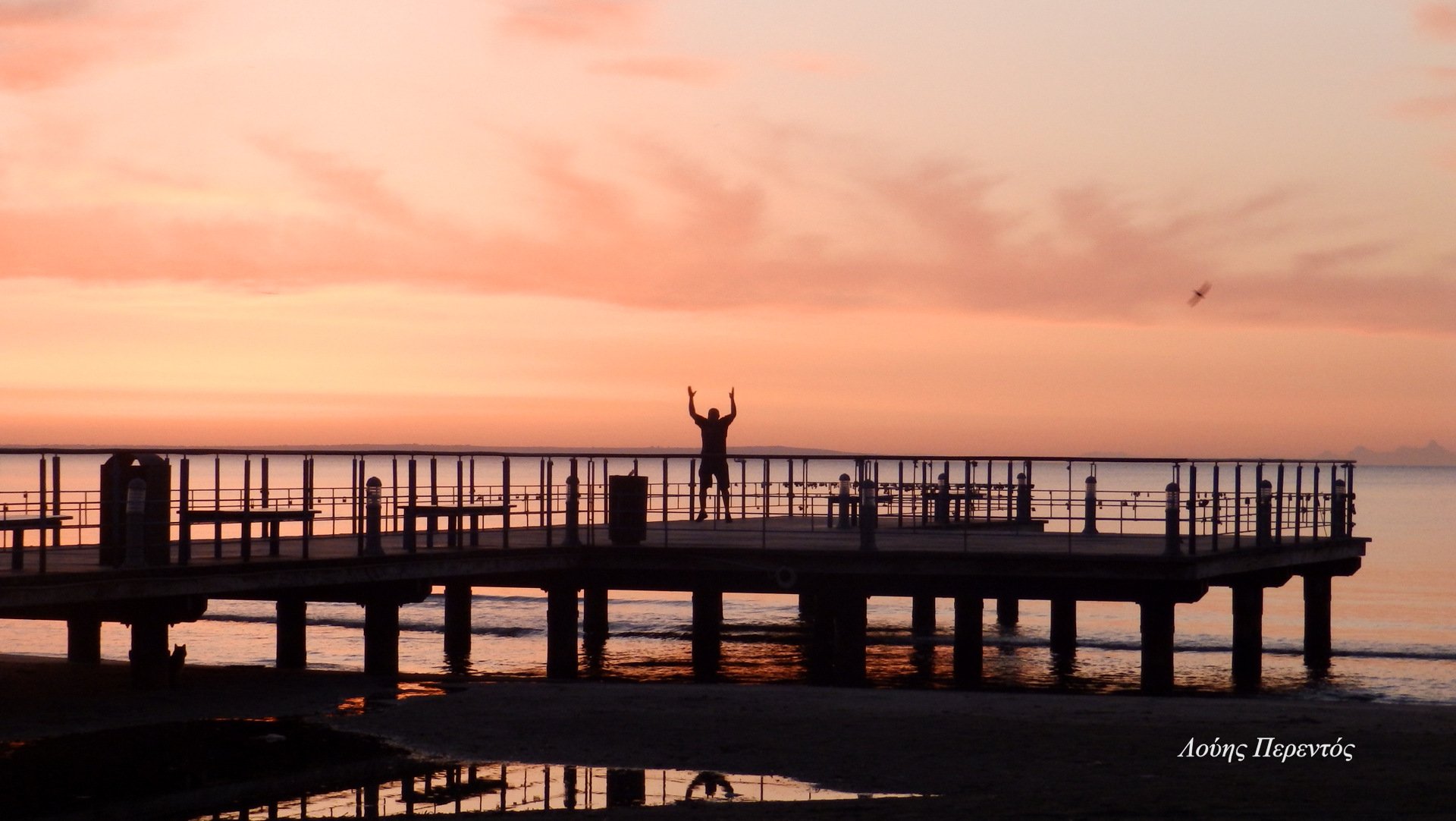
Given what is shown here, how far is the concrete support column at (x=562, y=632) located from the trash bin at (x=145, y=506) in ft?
28.9

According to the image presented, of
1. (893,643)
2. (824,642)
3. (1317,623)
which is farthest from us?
(893,643)

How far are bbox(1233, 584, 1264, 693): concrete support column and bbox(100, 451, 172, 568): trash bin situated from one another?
19.0m

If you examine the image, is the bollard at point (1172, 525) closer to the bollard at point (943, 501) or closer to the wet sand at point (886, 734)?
the wet sand at point (886, 734)

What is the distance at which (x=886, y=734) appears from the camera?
1870 cm

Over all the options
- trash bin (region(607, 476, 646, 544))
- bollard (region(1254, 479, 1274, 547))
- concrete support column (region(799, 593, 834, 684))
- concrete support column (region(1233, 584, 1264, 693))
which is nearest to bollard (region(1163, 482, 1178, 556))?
bollard (region(1254, 479, 1274, 547))

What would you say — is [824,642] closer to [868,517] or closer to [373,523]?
[868,517]

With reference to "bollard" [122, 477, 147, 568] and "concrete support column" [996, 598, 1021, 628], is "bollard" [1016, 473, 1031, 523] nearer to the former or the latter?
"concrete support column" [996, 598, 1021, 628]

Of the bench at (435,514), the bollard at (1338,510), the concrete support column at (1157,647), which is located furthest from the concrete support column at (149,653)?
the bollard at (1338,510)

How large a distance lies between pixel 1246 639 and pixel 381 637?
629 inches

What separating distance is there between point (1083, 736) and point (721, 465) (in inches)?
571

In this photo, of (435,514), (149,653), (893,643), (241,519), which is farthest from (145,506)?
(893,643)

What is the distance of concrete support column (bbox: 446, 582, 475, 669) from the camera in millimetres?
34312

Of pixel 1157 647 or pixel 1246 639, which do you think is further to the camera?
pixel 1246 639

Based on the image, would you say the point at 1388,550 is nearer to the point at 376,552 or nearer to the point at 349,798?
the point at 376,552
